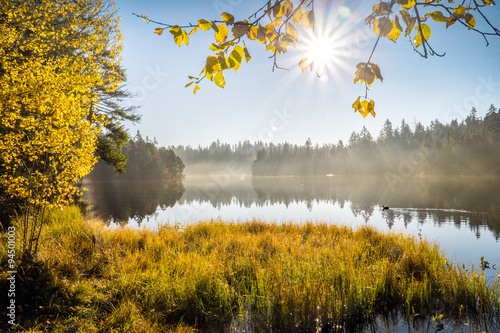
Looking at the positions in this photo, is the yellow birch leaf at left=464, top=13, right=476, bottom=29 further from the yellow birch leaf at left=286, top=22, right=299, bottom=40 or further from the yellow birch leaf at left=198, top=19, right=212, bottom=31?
the yellow birch leaf at left=198, top=19, right=212, bottom=31

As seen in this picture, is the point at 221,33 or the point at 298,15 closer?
the point at 221,33

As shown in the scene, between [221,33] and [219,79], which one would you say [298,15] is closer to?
[221,33]

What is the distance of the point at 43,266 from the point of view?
16.2 ft

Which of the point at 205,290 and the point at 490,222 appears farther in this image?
the point at 490,222

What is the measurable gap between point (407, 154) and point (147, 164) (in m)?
90.9

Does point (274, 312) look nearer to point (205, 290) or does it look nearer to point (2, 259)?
point (205, 290)

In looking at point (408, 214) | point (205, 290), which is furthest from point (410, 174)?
point (205, 290)

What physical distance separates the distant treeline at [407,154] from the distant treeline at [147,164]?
2243 inches

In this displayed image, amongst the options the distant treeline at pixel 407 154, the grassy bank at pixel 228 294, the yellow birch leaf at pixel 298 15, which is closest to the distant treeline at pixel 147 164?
the distant treeline at pixel 407 154

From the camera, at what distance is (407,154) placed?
8862 centimetres

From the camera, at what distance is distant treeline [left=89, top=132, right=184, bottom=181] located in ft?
243

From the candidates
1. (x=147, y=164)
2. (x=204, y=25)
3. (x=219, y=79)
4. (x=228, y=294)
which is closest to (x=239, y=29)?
(x=204, y=25)

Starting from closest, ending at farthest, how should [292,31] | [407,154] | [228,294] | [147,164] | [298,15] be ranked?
[292,31] < [298,15] < [228,294] < [147,164] < [407,154]

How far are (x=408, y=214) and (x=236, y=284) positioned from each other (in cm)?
1843
